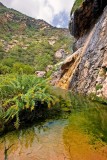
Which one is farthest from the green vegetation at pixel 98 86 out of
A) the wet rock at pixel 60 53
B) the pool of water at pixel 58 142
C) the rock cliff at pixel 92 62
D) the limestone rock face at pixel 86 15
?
the wet rock at pixel 60 53

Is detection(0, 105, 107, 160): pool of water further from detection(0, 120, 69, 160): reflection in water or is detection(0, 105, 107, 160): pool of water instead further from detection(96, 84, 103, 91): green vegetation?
detection(96, 84, 103, 91): green vegetation

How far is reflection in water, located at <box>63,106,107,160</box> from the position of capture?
4555 millimetres

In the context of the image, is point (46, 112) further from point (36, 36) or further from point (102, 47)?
point (36, 36)

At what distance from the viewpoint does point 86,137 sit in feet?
17.6

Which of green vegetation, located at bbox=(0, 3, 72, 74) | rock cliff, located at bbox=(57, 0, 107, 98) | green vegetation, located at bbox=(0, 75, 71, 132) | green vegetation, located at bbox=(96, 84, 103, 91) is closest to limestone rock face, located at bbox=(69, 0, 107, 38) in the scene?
rock cliff, located at bbox=(57, 0, 107, 98)

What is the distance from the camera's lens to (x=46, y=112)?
6938mm

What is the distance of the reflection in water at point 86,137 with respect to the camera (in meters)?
4.55

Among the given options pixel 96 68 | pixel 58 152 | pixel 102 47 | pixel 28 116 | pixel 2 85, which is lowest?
pixel 58 152

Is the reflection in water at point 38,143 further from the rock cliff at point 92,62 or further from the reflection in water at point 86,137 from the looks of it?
the rock cliff at point 92,62

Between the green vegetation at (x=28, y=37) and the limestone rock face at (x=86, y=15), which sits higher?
the green vegetation at (x=28, y=37)

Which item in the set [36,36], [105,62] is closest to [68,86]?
[105,62]

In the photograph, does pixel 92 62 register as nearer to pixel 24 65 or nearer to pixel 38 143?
pixel 38 143

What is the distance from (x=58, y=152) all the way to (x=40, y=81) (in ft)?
10.7

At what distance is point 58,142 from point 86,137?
660 millimetres
